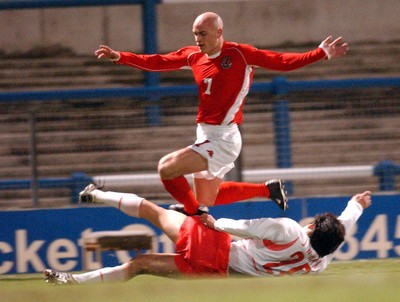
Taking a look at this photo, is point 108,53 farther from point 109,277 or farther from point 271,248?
point 271,248

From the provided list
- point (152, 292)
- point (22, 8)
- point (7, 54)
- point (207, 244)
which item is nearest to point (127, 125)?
point (207, 244)

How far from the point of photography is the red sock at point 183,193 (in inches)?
372

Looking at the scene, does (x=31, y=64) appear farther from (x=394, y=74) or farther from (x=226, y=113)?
(x=226, y=113)

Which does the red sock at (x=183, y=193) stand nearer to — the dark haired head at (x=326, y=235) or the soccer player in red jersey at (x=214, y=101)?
the soccer player in red jersey at (x=214, y=101)

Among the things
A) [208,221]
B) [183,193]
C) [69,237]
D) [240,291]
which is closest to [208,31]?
[183,193]

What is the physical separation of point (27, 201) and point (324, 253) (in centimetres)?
378

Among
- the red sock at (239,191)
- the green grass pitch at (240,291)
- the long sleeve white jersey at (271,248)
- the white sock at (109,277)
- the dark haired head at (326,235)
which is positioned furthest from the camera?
the red sock at (239,191)

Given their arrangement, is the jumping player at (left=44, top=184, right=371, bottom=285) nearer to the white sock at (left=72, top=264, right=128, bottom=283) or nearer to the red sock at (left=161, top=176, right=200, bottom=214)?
the white sock at (left=72, top=264, right=128, bottom=283)

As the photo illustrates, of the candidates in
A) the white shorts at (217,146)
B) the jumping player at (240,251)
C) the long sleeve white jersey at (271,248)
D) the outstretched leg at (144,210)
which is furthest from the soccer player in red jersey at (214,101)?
the long sleeve white jersey at (271,248)

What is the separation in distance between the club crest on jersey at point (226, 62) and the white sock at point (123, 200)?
1.36 metres

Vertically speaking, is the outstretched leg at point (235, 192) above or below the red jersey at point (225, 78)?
below

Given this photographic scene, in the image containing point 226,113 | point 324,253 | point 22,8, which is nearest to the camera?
point 324,253

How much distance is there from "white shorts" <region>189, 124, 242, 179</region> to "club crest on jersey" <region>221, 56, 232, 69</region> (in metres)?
0.52

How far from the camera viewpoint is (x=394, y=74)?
20.2 meters
